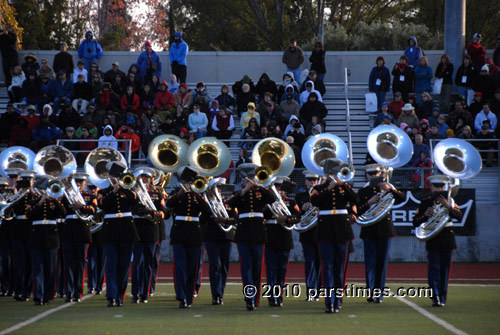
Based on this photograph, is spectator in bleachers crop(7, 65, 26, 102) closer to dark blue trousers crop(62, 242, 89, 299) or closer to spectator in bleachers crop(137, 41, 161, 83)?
spectator in bleachers crop(137, 41, 161, 83)

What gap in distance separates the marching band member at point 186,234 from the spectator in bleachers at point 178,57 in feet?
36.6

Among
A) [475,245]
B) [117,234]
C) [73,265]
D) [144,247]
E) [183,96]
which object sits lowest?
[475,245]

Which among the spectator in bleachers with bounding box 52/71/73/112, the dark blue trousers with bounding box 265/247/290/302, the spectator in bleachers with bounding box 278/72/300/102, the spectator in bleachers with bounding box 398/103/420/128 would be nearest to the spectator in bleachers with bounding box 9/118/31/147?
the spectator in bleachers with bounding box 52/71/73/112

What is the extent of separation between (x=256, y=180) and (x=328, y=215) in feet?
3.45

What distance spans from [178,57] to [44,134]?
4.39 m

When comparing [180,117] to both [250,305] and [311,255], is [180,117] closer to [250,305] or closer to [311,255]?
[311,255]

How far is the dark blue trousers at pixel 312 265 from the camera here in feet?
41.8

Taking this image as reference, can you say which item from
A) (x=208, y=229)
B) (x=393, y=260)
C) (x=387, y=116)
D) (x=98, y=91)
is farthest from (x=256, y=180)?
(x=98, y=91)

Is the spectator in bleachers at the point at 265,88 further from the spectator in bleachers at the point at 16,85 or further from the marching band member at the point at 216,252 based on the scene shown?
the marching band member at the point at 216,252

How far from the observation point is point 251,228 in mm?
11562

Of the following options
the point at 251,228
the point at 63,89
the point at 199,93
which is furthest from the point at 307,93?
the point at 251,228

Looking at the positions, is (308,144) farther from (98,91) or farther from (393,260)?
(98,91)

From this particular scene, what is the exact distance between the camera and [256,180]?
38.3 feet

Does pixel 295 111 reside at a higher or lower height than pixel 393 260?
higher
